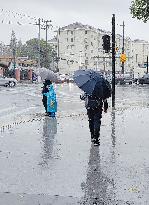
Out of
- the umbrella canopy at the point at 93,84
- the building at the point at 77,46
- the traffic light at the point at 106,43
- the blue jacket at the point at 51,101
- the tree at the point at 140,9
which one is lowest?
the blue jacket at the point at 51,101

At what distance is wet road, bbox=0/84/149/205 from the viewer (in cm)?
611

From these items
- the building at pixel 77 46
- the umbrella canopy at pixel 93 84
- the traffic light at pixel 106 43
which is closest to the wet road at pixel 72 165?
the umbrella canopy at pixel 93 84

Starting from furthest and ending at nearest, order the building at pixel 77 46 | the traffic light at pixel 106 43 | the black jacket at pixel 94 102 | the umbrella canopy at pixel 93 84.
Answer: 1. the building at pixel 77 46
2. the traffic light at pixel 106 43
3. the black jacket at pixel 94 102
4. the umbrella canopy at pixel 93 84

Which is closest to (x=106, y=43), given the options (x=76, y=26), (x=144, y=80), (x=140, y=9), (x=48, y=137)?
(x=140, y=9)

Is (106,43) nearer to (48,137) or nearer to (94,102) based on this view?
(48,137)

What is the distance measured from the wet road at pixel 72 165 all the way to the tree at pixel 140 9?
565cm

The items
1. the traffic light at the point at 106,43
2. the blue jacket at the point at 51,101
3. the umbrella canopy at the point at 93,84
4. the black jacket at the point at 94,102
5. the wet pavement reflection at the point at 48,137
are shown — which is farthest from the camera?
the traffic light at the point at 106,43

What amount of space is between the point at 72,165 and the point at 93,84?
2.90 meters

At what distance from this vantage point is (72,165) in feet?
26.5

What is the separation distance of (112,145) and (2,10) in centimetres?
4285

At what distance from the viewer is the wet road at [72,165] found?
611 cm

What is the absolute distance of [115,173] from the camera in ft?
24.5

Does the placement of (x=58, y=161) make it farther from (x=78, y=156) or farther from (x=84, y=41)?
(x=84, y=41)

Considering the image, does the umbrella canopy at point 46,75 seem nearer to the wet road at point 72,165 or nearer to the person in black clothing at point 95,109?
the wet road at point 72,165
